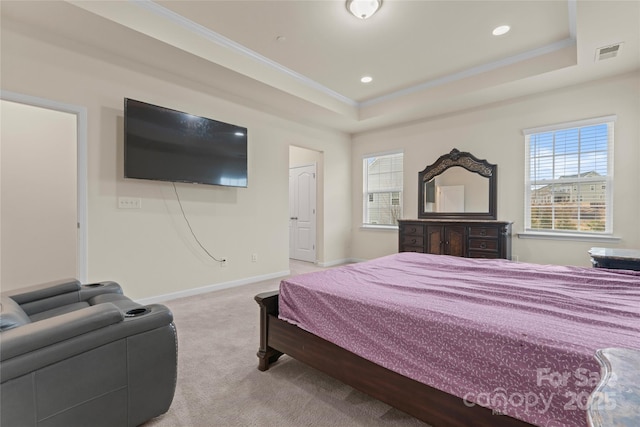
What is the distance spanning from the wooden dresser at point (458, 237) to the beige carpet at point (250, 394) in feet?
9.82

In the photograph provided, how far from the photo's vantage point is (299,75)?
4.01 metres

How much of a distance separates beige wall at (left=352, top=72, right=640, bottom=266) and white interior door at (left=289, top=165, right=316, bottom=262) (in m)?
1.09

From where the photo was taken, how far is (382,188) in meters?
5.73

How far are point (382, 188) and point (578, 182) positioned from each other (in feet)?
9.42

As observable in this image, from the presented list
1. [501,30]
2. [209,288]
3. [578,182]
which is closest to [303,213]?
[209,288]

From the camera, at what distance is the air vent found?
2.87m

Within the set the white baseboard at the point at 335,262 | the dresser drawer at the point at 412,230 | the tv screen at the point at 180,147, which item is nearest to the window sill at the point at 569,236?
the dresser drawer at the point at 412,230

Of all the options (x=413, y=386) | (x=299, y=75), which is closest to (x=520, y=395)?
(x=413, y=386)

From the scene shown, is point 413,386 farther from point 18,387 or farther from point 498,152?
point 498,152

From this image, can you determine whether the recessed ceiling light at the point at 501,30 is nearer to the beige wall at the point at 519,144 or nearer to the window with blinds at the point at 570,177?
the beige wall at the point at 519,144

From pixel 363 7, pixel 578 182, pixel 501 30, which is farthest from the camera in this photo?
pixel 578 182

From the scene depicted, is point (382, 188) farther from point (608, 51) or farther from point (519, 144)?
point (608, 51)

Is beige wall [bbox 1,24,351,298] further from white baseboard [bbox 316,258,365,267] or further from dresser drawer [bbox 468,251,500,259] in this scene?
dresser drawer [bbox 468,251,500,259]

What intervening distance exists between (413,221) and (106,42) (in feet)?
14.4
